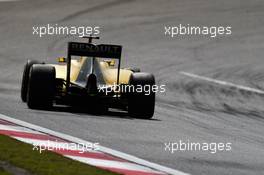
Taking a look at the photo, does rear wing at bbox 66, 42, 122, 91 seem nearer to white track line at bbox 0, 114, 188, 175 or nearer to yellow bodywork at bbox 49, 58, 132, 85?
yellow bodywork at bbox 49, 58, 132, 85

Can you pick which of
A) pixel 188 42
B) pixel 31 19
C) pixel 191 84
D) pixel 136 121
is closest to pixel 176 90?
pixel 191 84

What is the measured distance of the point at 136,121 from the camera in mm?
14109

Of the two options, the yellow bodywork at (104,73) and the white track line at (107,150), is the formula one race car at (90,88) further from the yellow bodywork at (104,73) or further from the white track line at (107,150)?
the white track line at (107,150)

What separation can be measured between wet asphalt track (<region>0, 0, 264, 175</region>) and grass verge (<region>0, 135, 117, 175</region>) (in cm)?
107

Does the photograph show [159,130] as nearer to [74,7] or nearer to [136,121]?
[136,121]

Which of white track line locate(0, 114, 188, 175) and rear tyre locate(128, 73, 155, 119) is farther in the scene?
rear tyre locate(128, 73, 155, 119)

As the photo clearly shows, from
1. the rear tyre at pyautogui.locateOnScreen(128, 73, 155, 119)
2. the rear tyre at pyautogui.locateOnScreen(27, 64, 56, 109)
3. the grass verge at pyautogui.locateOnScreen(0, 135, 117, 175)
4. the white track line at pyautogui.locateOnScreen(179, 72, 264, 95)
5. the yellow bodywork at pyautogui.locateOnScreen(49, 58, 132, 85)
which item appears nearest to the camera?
the grass verge at pyautogui.locateOnScreen(0, 135, 117, 175)

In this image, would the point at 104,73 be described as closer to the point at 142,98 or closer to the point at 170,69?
the point at 142,98

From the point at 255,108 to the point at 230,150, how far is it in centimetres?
617

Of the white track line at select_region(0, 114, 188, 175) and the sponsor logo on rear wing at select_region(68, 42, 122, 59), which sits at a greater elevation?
the sponsor logo on rear wing at select_region(68, 42, 122, 59)

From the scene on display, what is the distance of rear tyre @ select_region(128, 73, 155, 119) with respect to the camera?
14328mm

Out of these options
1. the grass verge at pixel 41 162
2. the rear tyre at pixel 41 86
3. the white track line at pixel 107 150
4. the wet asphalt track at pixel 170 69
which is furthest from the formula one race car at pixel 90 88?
the grass verge at pixel 41 162

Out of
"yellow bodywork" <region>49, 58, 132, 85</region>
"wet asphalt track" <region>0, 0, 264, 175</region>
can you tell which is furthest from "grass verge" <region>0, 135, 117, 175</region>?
"yellow bodywork" <region>49, 58, 132, 85</region>

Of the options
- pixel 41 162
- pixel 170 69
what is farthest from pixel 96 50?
pixel 170 69
